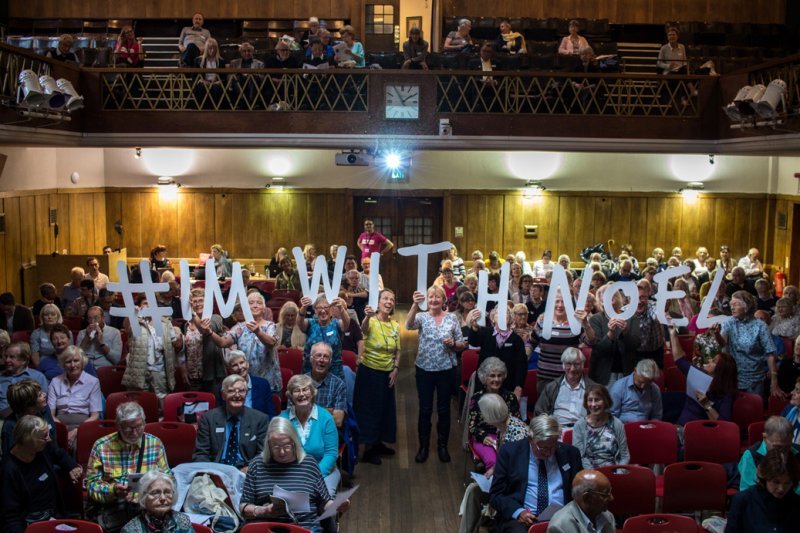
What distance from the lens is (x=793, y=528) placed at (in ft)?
16.2

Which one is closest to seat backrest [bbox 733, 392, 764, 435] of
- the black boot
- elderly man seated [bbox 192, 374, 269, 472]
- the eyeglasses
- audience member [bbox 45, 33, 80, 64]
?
the black boot

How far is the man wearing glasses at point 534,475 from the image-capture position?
529 centimetres

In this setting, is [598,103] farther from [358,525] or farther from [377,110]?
[358,525]

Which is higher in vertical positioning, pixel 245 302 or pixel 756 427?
pixel 245 302

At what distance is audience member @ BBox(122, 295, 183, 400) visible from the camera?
7.49 metres

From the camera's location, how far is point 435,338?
7.84 m

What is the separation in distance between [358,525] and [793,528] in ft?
10.5

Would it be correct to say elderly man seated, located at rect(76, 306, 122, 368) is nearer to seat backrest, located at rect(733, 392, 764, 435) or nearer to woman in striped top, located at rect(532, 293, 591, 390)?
woman in striped top, located at rect(532, 293, 591, 390)

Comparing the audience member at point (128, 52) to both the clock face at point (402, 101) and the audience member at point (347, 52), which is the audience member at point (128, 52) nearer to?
the audience member at point (347, 52)

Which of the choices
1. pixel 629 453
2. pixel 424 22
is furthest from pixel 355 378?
pixel 424 22

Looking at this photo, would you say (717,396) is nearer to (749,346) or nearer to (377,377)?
(749,346)

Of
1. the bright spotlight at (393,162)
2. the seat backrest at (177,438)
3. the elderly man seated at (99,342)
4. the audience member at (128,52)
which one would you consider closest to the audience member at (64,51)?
the audience member at (128,52)

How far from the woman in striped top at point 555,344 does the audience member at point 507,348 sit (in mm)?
186

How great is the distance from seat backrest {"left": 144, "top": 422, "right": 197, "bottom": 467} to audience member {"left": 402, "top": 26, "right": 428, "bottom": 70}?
8.00 metres
